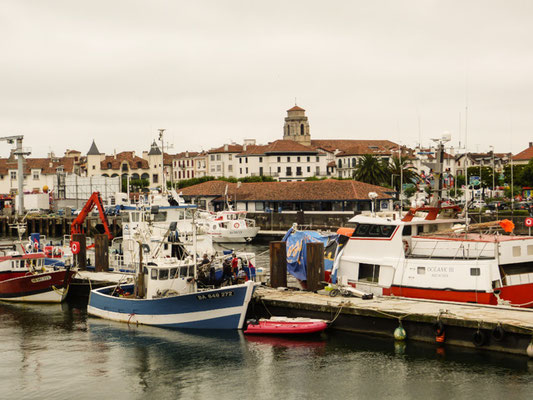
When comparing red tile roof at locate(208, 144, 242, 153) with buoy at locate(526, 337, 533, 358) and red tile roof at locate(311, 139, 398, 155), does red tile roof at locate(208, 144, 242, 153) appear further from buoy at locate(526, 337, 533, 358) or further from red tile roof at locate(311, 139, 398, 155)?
buoy at locate(526, 337, 533, 358)

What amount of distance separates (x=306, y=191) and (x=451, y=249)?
60.7 metres

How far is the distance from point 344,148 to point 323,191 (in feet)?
287

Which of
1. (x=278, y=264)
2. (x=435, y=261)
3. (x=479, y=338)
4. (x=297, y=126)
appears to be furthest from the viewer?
(x=297, y=126)

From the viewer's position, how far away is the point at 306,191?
297ft

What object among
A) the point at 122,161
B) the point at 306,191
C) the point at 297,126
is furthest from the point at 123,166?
the point at 306,191

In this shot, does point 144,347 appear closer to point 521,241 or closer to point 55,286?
point 55,286

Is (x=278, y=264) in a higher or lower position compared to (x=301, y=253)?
lower

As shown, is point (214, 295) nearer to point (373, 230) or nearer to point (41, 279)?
point (373, 230)

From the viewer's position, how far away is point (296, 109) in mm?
189750

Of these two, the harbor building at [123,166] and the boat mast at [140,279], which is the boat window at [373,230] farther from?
the harbor building at [123,166]

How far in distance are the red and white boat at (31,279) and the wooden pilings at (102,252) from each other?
2904 mm

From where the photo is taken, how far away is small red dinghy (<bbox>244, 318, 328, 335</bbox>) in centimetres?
2861

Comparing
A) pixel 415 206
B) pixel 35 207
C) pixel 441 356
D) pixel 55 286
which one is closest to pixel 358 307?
pixel 441 356

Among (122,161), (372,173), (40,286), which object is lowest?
(40,286)
